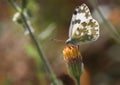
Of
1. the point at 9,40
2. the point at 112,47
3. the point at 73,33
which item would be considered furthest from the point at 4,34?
the point at 73,33

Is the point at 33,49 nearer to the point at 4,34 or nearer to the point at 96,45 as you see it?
the point at 96,45

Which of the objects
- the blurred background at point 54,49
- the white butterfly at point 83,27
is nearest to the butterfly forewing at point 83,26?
the white butterfly at point 83,27

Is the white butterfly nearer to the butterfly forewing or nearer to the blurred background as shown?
the butterfly forewing

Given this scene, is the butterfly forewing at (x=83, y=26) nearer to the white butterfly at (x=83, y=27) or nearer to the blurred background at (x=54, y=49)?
the white butterfly at (x=83, y=27)

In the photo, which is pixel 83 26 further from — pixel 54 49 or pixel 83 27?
pixel 54 49

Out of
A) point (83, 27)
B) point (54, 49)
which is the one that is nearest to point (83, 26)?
point (83, 27)

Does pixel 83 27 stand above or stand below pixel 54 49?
above
